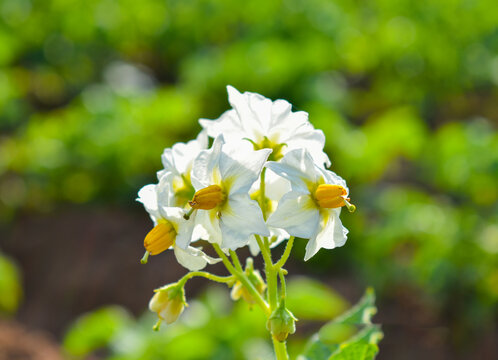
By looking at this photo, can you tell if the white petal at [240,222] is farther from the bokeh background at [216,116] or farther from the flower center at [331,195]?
the bokeh background at [216,116]

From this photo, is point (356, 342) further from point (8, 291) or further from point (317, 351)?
point (8, 291)

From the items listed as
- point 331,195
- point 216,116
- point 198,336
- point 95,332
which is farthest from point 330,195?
point 216,116

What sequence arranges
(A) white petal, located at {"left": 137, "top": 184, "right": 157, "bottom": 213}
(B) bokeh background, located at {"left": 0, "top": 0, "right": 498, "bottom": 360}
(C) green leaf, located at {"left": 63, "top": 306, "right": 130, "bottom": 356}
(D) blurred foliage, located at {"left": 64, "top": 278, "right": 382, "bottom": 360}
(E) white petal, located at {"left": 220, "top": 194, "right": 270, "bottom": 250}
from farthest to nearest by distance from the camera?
(B) bokeh background, located at {"left": 0, "top": 0, "right": 498, "bottom": 360} < (C) green leaf, located at {"left": 63, "top": 306, "right": 130, "bottom": 356} < (D) blurred foliage, located at {"left": 64, "top": 278, "right": 382, "bottom": 360} < (A) white petal, located at {"left": 137, "top": 184, "right": 157, "bottom": 213} < (E) white petal, located at {"left": 220, "top": 194, "right": 270, "bottom": 250}

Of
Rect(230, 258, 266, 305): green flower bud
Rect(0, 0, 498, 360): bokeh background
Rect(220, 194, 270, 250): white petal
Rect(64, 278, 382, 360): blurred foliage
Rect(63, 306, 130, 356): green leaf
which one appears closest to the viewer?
Rect(220, 194, 270, 250): white petal

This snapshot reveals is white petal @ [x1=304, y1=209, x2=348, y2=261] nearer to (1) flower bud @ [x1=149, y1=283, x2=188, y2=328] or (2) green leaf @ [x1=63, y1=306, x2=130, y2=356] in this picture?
(1) flower bud @ [x1=149, y1=283, x2=188, y2=328]

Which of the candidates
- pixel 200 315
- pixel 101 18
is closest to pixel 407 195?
pixel 200 315

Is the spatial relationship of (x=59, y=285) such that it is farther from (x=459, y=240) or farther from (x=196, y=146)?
(x=196, y=146)

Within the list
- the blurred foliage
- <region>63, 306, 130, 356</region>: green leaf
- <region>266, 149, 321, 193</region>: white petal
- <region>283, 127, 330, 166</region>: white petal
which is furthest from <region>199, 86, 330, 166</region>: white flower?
<region>63, 306, 130, 356</region>: green leaf
